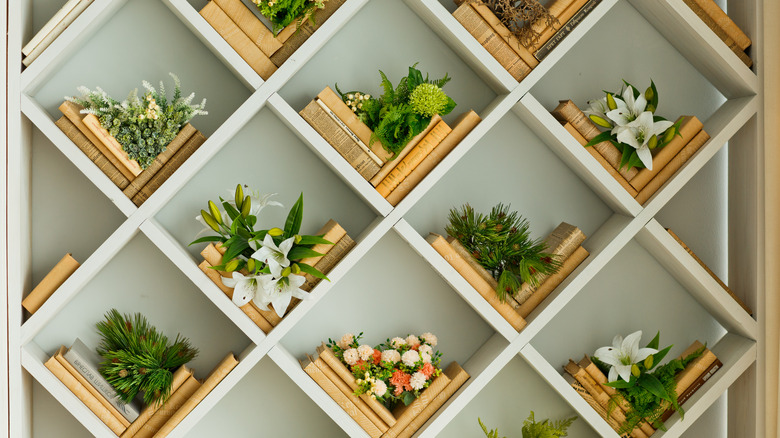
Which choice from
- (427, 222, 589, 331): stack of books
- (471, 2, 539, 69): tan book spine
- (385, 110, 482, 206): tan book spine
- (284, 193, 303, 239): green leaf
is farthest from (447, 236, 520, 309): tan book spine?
(471, 2, 539, 69): tan book spine

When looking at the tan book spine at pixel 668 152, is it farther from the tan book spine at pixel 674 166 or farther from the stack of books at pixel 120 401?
the stack of books at pixel 120 401

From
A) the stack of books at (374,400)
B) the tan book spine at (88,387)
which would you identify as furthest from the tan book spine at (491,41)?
the tan book spine at (88,387)

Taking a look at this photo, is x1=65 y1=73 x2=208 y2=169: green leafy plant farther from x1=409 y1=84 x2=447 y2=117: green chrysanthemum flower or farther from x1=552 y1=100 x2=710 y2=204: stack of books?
x1=552 y1=100 x2=710 y2=204: stack of books

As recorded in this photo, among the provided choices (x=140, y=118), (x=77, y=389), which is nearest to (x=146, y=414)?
(x=77, y=389)

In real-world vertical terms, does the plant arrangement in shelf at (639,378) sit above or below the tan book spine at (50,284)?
below

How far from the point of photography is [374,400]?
5.25 feet

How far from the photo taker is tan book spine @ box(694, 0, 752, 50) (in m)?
1.64

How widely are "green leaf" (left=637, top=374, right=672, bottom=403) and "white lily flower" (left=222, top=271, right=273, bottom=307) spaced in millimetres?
998

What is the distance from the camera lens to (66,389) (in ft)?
4.97

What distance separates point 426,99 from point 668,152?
669 millimetres

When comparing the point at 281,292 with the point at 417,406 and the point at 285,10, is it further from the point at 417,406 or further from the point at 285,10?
the point at 285,10

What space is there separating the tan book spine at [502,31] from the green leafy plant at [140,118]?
721 millimetres

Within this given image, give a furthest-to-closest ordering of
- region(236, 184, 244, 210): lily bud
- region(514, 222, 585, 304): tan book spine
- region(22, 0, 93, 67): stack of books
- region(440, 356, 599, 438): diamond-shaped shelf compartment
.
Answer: region(440, 356, 599, 438): diamond-shaped shelf compartment, region(514, 222, 585, 304): tan book spine, region(236, 184, 244, 210): lily bud, region(22, 0, 93, 67): stack of books

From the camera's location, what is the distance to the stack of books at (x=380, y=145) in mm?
1549
